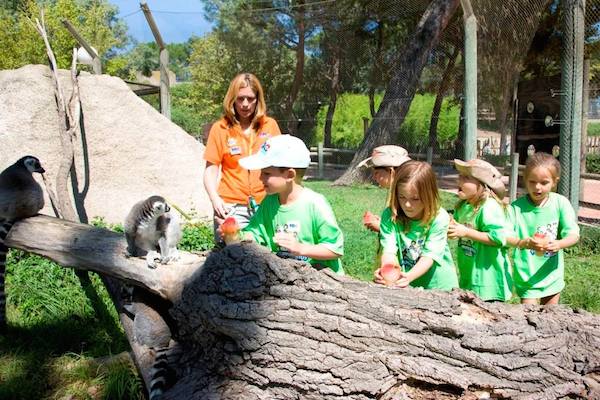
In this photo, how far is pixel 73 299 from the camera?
3750mm

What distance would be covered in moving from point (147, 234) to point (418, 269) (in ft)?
4.30

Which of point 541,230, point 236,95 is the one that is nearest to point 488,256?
point 541,230

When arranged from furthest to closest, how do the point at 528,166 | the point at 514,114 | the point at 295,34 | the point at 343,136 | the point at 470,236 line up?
the point at 343,136, the point at 295,34, the point at 514,114, the point at 528,166, the point at 470,236

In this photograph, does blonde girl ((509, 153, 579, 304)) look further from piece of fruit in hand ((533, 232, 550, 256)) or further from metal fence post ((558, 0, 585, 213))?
metal fence post ((558, 0, 585, 213))

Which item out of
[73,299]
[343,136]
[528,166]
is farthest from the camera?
[343,136]

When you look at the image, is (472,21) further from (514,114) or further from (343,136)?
(343,136)

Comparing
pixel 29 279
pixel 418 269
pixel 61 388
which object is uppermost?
pixel 418 269

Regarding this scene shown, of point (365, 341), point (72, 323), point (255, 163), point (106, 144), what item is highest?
point (106, 144)

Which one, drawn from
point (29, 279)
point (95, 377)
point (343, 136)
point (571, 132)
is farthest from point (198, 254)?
point (343, 136)

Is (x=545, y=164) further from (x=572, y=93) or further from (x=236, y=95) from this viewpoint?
(x=572, y=93)

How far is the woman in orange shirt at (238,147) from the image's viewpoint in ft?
9.48

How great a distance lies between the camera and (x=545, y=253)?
2732 millimetres

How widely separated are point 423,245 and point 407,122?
11.5m

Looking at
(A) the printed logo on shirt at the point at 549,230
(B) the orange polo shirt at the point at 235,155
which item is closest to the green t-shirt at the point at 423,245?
(A) the printed logo on shirt at the point at 549,230
